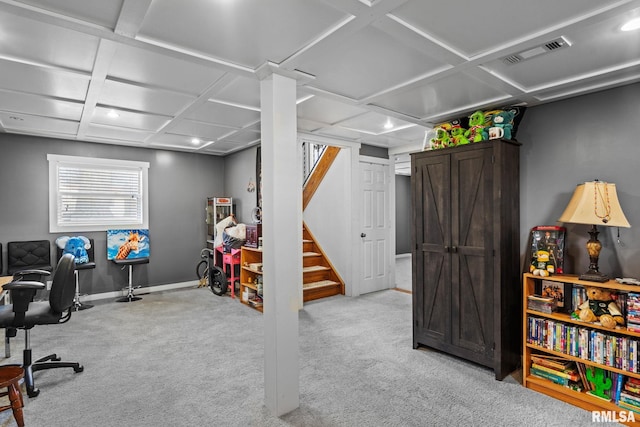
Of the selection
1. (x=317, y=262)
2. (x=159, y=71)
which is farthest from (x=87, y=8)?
(x=317, y=262)

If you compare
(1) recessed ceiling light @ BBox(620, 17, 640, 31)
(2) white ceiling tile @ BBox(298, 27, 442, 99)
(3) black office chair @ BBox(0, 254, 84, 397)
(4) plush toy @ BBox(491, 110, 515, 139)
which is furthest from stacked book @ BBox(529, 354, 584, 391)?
(3) black office chair @ BBox(0, 254, 84, 397)

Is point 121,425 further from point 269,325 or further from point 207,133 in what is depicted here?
point 207,133

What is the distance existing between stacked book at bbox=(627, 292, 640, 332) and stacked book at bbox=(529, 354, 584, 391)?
1.80 ft

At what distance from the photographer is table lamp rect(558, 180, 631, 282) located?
2461 mm

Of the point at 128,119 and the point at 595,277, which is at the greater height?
the point at 128,119

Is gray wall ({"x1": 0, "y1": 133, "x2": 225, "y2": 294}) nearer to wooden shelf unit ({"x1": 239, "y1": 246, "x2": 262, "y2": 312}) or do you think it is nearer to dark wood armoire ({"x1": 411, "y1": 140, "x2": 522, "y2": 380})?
wooden shelf unit ({"x1": 239, "y1": 246, "x2": 262, "y2": 312})

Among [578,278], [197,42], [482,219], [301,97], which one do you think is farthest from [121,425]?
[578,278]

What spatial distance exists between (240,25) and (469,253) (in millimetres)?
2543

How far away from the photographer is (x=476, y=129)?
3184 mm

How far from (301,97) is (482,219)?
77.0 inches

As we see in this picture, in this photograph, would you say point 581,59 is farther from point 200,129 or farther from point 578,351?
point 200,129

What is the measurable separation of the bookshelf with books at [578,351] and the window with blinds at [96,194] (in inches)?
227

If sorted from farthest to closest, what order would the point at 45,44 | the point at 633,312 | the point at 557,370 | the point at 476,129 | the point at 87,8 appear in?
1. the point at 476,129
2. the point at 557,370
3. the point at 633,312
4. the point at 45,44
5. the point at 87,8

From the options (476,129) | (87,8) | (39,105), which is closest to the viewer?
(87,8)
